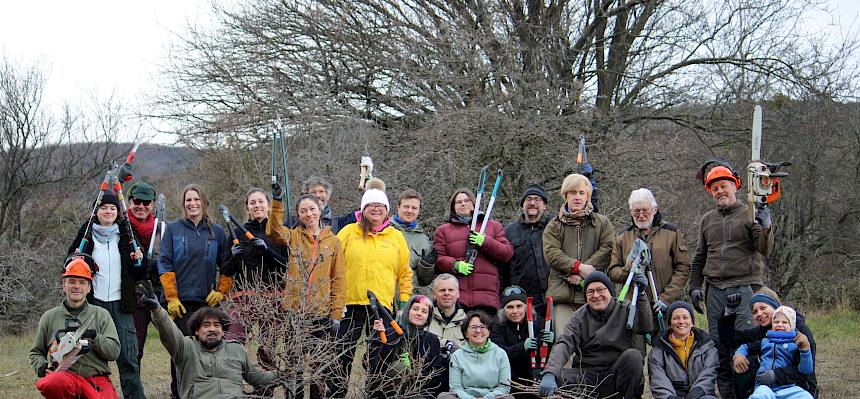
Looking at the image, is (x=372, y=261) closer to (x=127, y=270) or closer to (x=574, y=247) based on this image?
(x=574, y=247)

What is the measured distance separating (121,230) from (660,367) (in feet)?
12.2

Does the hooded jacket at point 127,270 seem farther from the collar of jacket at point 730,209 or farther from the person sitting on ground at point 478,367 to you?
the collar of jacket at point 730,209

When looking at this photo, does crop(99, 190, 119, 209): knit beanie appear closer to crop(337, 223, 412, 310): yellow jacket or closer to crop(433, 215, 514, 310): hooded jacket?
crop(337, 223, 412, 310): yellow jacket

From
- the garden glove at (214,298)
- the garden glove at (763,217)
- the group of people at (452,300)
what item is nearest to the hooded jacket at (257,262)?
the group of people at (452,300)

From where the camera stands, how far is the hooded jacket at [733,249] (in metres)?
5.91

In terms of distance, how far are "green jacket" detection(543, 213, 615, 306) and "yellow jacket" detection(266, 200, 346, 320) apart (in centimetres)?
149

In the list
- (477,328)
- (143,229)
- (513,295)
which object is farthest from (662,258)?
(143,229)

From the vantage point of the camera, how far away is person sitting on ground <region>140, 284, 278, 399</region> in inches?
204

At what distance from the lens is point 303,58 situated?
13.4 meters

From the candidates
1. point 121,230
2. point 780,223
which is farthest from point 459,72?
point 121,230

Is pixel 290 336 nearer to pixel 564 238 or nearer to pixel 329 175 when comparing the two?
pixel 564 238

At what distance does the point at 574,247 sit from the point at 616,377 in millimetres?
1006

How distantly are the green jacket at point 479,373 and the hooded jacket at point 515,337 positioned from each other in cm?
32

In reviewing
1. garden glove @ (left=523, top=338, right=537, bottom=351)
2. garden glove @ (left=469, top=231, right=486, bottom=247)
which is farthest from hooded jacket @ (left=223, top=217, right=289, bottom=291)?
garden glove @ (left=523, top=338, right=537, bottom=351)
